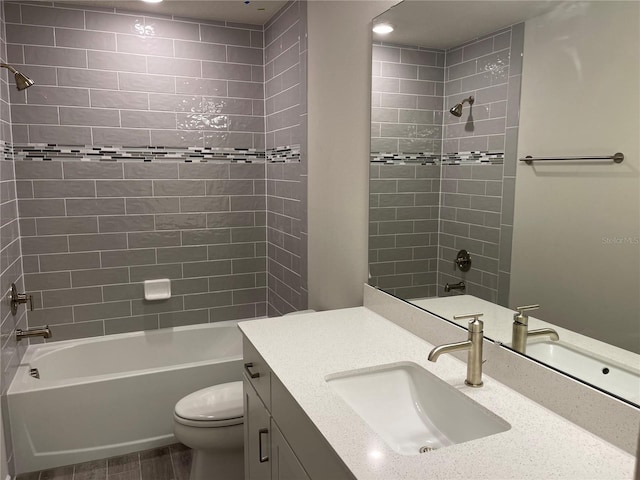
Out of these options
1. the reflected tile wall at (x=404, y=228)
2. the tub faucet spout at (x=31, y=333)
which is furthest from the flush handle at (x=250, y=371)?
the tub faucet spout at (x=31, y=333)

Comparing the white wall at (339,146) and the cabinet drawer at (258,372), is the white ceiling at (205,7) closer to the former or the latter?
the white wall at (339,146)

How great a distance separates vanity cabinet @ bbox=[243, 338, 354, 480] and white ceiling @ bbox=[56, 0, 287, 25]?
2.12m

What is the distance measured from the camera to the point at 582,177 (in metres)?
1.20

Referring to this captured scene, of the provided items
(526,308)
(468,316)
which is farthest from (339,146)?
(526,308)

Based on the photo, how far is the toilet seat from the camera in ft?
7.40

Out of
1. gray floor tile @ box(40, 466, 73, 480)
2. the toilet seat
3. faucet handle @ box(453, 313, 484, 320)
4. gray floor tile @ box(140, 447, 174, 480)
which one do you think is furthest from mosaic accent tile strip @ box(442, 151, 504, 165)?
gray floor tile @ box(40, 466, 73, 480)

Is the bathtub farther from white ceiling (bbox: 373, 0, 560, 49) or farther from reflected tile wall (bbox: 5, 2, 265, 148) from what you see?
white ceiling (bbox: 373, 0, 560, 49)

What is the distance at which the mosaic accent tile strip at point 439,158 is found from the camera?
4.96ft

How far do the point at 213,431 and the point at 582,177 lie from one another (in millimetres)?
1886

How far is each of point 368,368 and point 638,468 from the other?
1177 mm

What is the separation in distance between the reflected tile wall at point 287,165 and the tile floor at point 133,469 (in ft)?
3.63

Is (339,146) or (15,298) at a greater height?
(339,146)

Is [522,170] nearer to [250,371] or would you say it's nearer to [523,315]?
[523,315]

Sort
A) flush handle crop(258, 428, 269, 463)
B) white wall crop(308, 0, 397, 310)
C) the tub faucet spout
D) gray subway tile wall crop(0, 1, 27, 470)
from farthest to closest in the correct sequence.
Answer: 1. the tub faucet spout
2. gray subway tile wall crop(0, 1, 27, 470)
3. white wall crop(308, 0, 397, 310)
4. flush handle crop(258, 428, 269, 463)
